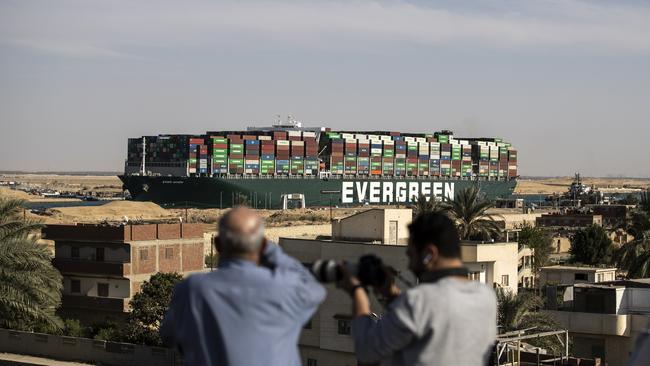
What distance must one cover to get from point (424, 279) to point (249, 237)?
631 millimetres

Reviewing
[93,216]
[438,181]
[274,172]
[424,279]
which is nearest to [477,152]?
[438,181]

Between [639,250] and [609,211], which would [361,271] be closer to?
[639,250]

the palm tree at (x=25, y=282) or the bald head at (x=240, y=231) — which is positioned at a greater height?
the bald head at (x=240, y=231)

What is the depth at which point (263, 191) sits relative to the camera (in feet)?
410

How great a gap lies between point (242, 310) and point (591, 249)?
4644 centimetres

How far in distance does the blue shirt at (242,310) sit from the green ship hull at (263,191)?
107 m

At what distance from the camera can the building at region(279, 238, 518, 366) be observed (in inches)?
992

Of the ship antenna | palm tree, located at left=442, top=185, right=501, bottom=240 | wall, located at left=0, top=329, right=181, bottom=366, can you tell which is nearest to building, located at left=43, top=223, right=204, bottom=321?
wall, located at left=0, top=329, right=181, bottom=366

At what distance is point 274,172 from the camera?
5032 inches

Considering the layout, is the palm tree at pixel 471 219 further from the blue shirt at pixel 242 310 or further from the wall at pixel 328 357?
the blue shirt at pixel 242 310

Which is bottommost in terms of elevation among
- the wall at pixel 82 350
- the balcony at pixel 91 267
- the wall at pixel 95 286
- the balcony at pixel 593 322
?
the wall at pixel 82 350

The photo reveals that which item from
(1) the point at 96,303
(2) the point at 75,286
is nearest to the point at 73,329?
(1) the point at 96,303

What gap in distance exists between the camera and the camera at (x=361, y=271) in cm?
395

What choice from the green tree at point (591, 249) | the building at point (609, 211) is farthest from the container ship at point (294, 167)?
the green tree at point (591, 249)
